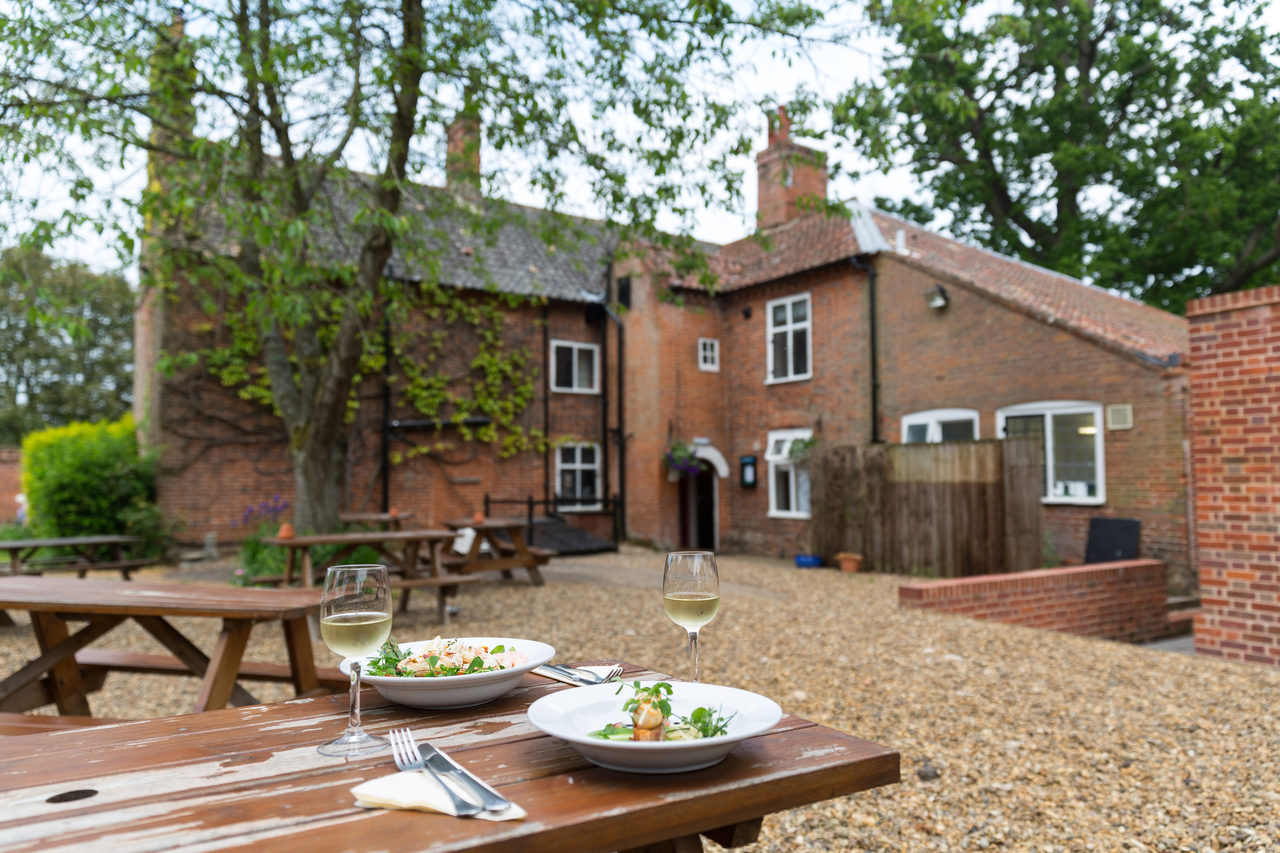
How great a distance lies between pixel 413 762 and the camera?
1.30 metres

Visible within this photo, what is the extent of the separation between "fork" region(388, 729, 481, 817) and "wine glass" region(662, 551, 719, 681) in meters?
0.59

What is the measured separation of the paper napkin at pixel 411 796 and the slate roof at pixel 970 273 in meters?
9.81

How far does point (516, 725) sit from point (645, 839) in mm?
471

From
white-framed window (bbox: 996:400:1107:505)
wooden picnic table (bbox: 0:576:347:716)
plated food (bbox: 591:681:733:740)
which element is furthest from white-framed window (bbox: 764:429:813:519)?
plated food (bbox: 591:681:733:740)

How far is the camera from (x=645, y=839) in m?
1.12

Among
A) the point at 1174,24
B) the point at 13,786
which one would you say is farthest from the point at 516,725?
the point at 1174,24

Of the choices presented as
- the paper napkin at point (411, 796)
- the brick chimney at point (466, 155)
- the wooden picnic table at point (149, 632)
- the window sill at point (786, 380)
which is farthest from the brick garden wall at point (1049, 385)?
the paper napkin at point (411, 796)

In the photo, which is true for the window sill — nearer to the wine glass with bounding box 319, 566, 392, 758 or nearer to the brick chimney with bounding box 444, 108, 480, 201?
the brick chimney with bounding box 444, 108, 480, 201

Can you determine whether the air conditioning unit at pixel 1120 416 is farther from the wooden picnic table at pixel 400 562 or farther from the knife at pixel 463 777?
the knife at pixel 463 777

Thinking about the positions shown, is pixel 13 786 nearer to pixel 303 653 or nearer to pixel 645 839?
pixel 645 839

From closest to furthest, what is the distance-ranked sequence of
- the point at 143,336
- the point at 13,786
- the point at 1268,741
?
the point at 13,786, the point at 1268,741, the point at 143,336

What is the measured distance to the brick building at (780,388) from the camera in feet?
34.1

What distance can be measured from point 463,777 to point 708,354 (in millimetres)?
15061

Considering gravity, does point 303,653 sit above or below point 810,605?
above
